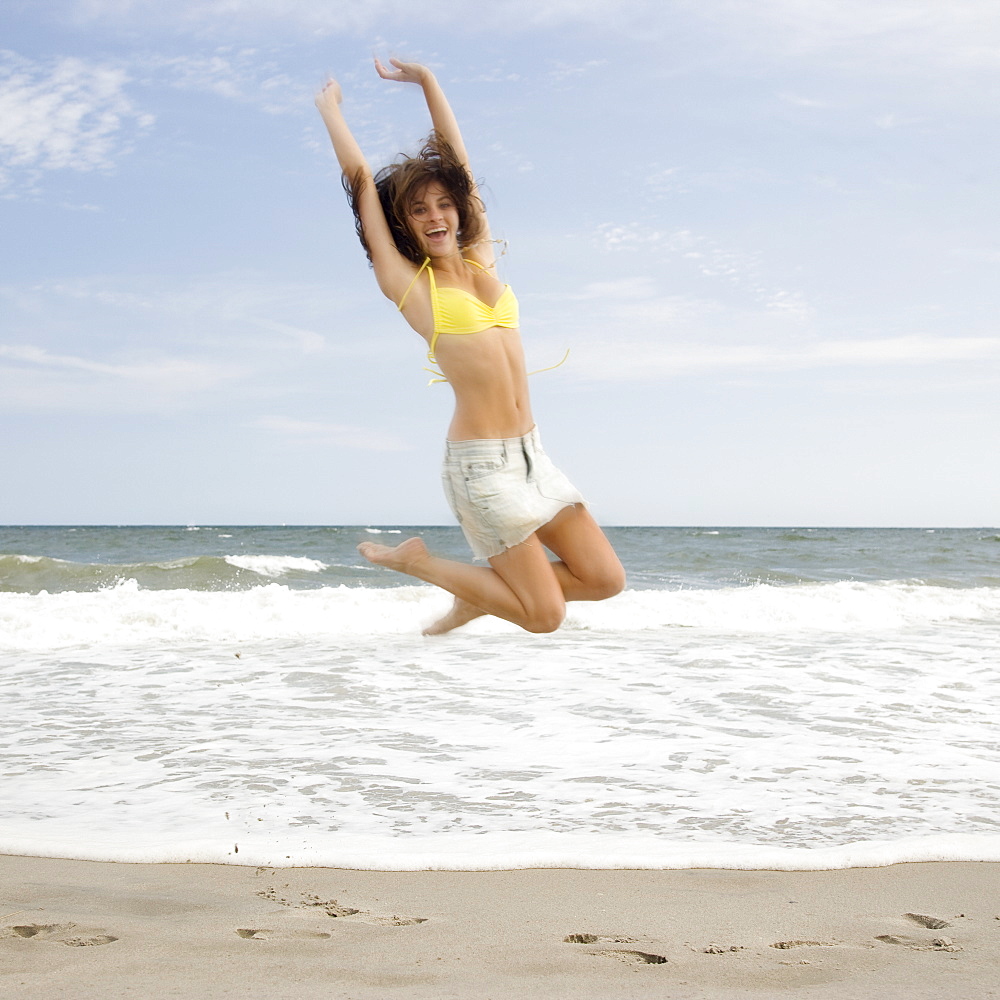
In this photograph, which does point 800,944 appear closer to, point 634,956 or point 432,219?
point 634,956

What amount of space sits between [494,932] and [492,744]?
265 centimetres

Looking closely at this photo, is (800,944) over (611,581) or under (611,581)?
under

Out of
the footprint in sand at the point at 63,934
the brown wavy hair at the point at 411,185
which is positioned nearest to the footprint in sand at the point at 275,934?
the footprint in sand at the point at 63,934

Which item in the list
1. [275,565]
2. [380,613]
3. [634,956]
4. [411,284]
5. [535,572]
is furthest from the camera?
[275,565]

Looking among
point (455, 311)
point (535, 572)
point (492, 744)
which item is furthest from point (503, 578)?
point (492, 744)

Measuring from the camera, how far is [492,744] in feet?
19.1

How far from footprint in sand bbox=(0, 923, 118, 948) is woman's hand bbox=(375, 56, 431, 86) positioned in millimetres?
3099

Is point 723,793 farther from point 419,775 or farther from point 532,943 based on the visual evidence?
point 532,943

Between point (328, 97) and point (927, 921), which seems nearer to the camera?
point (927, 921)

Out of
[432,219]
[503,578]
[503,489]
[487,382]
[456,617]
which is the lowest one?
→ [456,617]

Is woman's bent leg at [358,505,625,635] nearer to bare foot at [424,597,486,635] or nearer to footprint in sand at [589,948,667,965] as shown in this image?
bare foot at [424,597,486,635]

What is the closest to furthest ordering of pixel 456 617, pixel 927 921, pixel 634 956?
pixel 634 956
pixel 927 921
pixel 456 617

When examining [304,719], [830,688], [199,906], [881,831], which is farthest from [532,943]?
[830,688]

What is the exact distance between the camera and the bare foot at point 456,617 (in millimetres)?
3807
